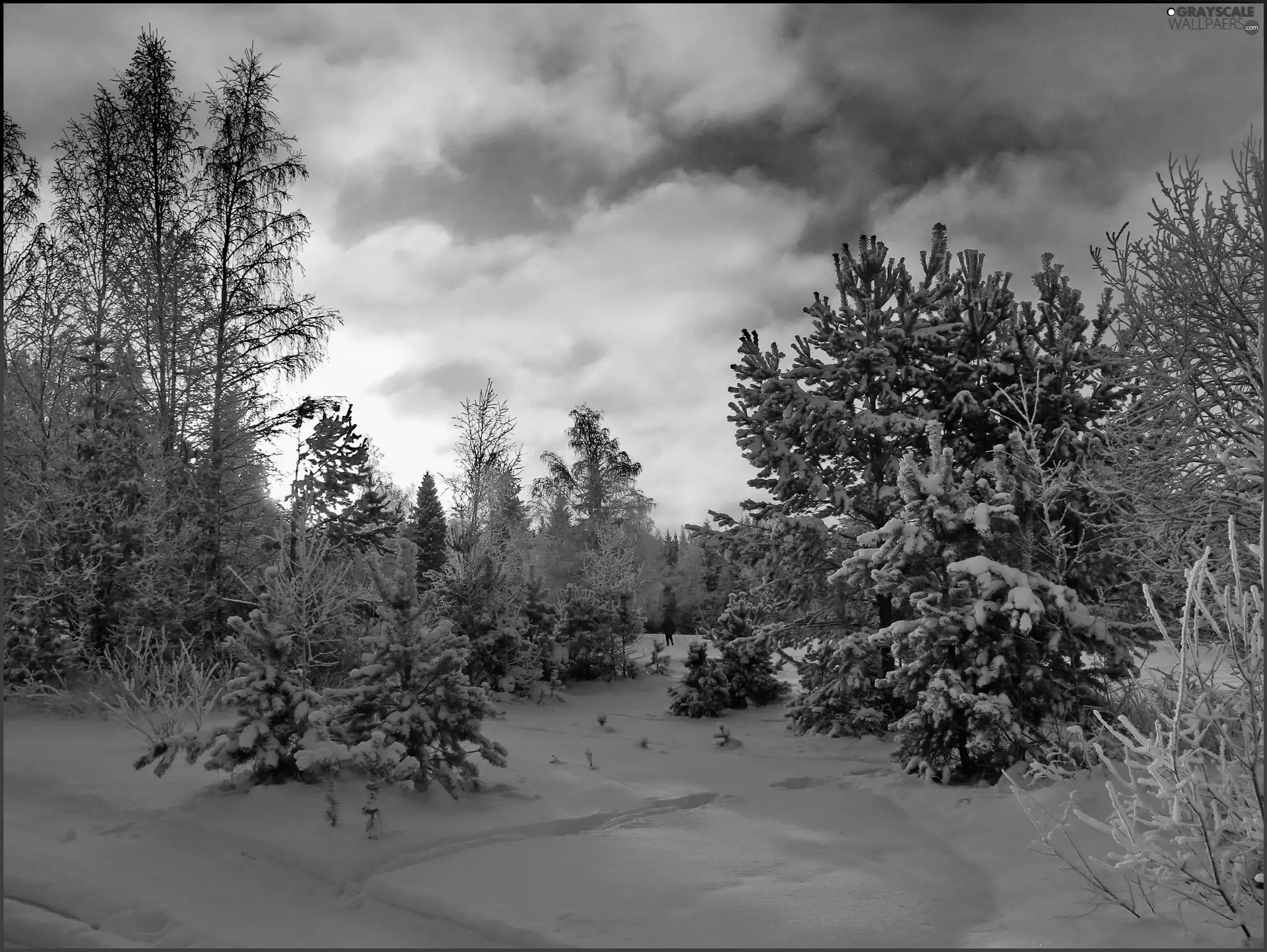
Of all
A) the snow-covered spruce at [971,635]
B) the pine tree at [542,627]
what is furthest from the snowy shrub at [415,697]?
the pine tree at [542,627]

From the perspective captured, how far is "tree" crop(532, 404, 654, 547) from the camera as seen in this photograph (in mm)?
30672

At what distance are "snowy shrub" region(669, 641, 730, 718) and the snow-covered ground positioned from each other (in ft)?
21.9

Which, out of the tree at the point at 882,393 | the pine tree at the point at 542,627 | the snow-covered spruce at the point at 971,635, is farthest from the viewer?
the pine tree at the point at 542,627

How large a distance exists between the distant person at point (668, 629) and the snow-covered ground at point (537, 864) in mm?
22601

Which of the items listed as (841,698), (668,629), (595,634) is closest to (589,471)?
(668,629)

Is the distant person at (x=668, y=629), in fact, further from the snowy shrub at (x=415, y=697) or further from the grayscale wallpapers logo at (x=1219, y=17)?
the grayscale wallpapers logo at (x=1219, y=17)

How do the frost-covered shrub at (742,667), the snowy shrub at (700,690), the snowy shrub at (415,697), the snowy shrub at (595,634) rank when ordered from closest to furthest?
the snowy shrub at (415,697), the snowy shrub at (700,690), the frost-covered shrub at (742,667), the snowy shrub at (595,634)

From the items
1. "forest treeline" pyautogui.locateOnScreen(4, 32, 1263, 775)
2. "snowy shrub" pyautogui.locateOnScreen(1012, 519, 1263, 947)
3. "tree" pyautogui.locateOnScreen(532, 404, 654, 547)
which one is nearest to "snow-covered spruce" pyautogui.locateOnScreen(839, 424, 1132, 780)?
"forest treeline" pyautogui.locateOnScreen(4, 32, 1263, 775)

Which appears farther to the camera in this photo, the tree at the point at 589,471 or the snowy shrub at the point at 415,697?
the tree at the point at 589,471

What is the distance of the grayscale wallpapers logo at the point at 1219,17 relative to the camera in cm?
420

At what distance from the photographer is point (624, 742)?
465 inches

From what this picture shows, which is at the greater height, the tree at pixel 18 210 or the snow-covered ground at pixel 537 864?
the tree at pixel 18 210

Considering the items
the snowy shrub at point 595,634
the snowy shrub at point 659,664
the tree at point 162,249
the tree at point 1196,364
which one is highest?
the tree at point 162,249

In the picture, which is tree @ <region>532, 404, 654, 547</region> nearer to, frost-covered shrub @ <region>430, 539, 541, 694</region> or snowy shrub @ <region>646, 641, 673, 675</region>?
snowy shrub @ <region>646, 641, 673, 675</region>
